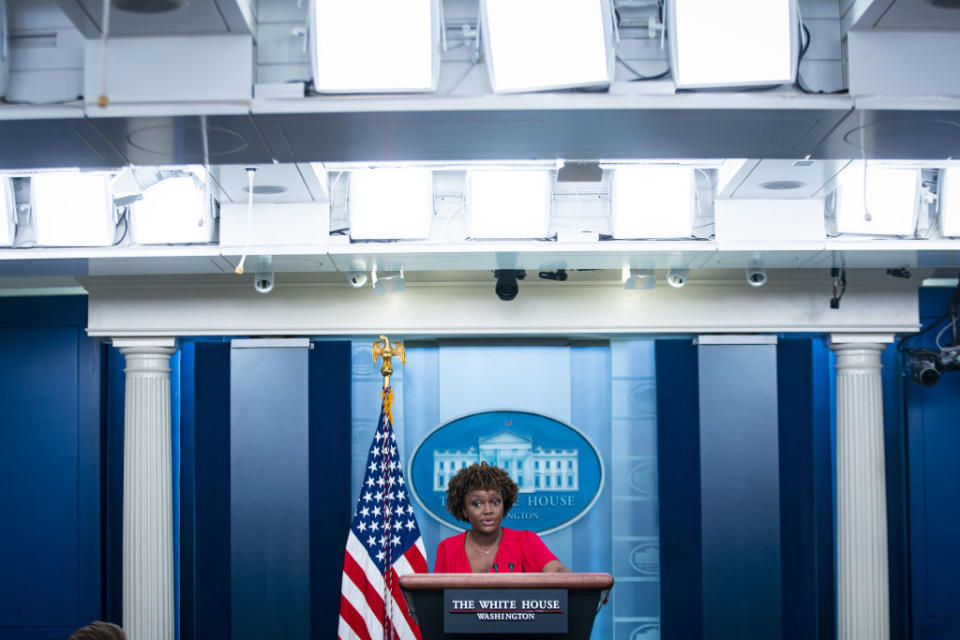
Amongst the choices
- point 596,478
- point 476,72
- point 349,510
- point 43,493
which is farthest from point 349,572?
point 476,72

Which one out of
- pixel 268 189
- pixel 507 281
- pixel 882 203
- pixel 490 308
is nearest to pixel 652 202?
pixel 507 281

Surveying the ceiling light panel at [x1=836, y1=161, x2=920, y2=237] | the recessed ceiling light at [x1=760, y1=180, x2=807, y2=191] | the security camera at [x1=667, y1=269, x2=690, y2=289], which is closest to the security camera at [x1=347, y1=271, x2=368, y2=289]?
the security camera at [x1=667, y1=269, x2=690, y2=289]

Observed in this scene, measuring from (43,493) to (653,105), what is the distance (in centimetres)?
497

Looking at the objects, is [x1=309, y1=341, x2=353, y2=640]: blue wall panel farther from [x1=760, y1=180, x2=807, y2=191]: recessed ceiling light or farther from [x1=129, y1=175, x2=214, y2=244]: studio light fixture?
[x1=760, y1=180, x2=807, y2=191]: recessed ceiling light

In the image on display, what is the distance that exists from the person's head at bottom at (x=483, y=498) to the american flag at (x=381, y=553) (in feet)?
3.47

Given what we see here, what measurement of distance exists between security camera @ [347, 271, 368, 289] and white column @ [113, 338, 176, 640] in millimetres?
1135

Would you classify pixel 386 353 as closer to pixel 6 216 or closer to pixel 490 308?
pixel 490 308

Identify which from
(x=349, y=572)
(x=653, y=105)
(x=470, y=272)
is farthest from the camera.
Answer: (x=470, y=272)

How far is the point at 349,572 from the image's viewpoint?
17.5 ft

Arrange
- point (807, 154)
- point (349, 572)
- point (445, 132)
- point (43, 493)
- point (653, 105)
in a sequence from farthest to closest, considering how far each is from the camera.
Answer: point (43, 493) → point (349, 572) → point (807, 154) → point (445, 132) → point (653, 105)

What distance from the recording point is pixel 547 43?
9.60 feet

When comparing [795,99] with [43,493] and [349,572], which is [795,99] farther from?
[43,493]

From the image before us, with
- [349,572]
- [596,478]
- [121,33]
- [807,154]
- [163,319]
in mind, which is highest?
[121,33]

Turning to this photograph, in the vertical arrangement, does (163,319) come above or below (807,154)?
below
